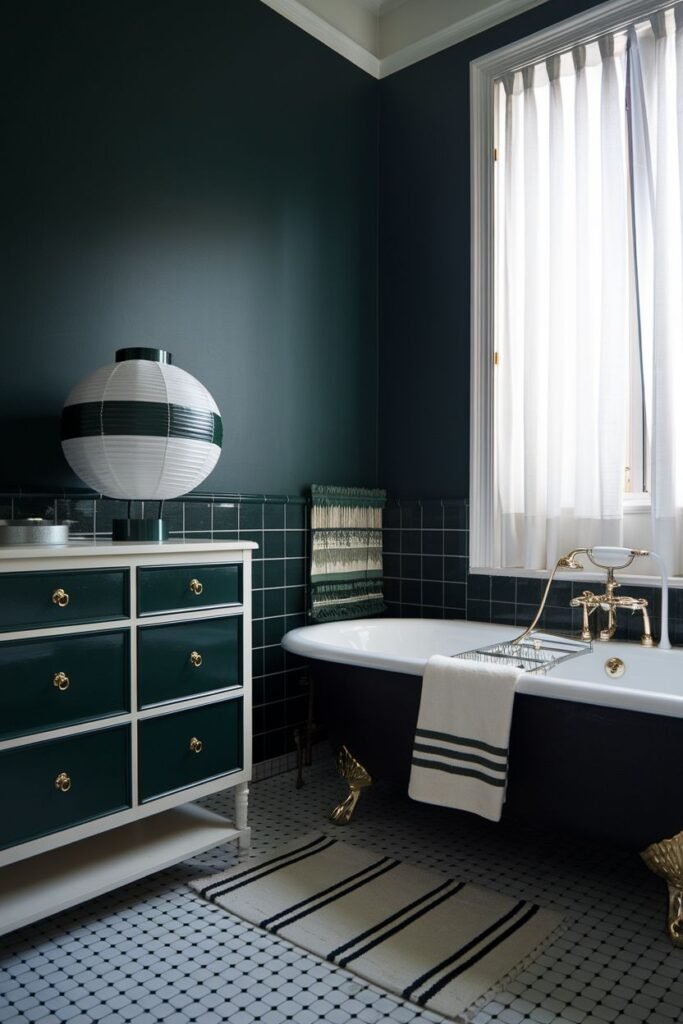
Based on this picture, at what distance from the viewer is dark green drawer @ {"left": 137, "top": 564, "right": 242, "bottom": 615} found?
1971 millimetres

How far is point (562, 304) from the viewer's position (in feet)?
9.42

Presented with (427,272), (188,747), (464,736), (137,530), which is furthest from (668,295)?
(188,747)

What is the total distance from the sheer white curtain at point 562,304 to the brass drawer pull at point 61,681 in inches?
70.5

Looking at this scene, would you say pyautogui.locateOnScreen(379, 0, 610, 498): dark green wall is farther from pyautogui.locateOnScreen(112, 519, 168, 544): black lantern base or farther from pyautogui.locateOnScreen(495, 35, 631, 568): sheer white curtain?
pyautogui.locateOnScreen(112, 519, 168, 544): black lantern base

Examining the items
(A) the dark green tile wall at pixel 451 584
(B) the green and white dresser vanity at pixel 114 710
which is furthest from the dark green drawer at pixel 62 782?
(A) the dark green tile wall at pixel 451 584

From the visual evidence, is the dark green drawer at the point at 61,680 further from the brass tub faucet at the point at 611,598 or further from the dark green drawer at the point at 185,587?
the brass tub faucet at the point at 611,598

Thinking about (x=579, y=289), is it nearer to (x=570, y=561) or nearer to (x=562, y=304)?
(x=562, y=304)

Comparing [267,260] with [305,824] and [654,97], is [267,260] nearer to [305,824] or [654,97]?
[654,97]

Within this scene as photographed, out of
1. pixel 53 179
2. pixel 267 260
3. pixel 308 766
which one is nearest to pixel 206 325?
pixel 267 260

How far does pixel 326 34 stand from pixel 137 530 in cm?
238

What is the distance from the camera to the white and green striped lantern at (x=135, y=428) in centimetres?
201

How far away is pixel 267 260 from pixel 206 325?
1.43 ft

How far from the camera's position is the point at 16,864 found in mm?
1898

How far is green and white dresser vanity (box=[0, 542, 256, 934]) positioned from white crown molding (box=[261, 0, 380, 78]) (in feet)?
7.30
